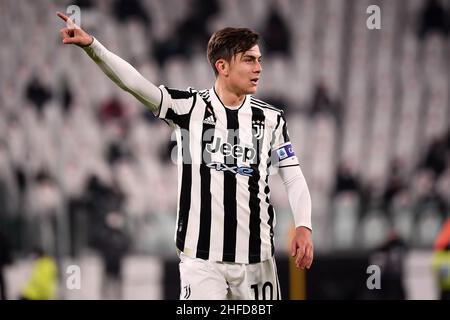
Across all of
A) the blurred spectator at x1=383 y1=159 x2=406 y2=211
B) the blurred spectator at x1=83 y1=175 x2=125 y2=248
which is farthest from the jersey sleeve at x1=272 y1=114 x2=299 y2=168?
the blurred spectator at x1=383 y1=159 x2=406 y2=211

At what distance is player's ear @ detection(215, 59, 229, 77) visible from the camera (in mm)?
4578

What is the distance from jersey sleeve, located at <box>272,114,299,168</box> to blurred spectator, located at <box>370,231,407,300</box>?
5.59 meters

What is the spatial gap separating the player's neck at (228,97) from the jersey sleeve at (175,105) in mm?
151

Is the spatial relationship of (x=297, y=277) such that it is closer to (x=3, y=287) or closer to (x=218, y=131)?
(x=3, y=287)

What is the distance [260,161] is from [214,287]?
663 millimetres

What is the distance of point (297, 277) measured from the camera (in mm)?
10664

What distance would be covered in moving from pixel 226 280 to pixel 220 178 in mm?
500

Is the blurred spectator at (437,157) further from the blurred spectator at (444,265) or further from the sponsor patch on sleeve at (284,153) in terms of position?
the sponsor patch on sleeve at (284,153)

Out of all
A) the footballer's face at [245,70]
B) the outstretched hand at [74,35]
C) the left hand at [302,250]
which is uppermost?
the outstretched hand at [74,35]

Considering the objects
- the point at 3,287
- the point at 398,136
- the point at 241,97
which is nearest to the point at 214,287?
the point at 241,97

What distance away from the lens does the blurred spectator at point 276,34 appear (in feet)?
45.1

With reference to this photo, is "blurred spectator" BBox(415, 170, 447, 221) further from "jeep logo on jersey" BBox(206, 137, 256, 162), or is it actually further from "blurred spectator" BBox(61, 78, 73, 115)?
"jeep logo on jersey" BBox(206, 137, 256, 162)

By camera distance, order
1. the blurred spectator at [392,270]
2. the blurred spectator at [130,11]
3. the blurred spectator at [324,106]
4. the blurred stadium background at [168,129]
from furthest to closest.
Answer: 1. the blurred spectator at [130,11]
2. the blurred spectator at [324,106]
3. the blurred stadium background at [168,129]
4. the blurred spectator at [392,270]

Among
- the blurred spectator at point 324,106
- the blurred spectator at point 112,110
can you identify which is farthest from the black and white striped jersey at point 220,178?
the blurred spectator at point 112,110
